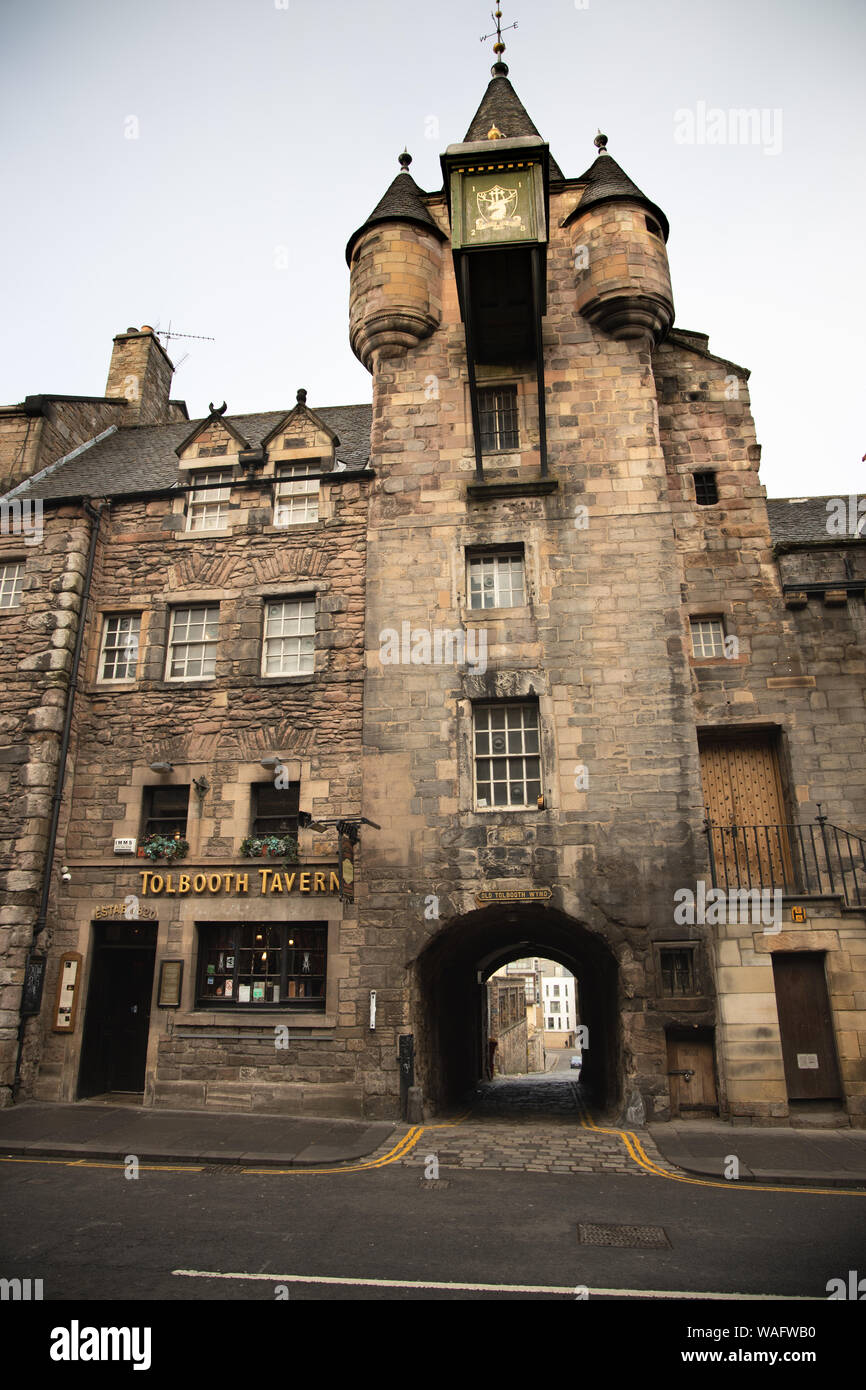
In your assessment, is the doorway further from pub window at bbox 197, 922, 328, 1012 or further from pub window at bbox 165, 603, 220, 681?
pub window at bbox 165, 603, 220, 681

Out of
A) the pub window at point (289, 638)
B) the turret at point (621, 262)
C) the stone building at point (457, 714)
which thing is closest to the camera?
the stone building at point (457, 714)

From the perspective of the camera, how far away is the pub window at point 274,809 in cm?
1450

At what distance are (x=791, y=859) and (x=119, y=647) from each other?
13.4m

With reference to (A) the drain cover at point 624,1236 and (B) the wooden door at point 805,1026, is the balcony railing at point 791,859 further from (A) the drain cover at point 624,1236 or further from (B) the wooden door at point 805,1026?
(A) the drain cover at point 624,1236

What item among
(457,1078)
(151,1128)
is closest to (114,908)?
(151,1128)

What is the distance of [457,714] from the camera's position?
1423cm

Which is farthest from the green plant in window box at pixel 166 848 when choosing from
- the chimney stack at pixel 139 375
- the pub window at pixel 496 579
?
the chimney stack at pixel 139 375

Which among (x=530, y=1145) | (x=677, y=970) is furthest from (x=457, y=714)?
(x=530, y=1145)

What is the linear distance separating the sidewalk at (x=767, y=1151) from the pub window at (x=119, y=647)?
12384mm

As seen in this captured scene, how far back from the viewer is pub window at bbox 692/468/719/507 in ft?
52.4

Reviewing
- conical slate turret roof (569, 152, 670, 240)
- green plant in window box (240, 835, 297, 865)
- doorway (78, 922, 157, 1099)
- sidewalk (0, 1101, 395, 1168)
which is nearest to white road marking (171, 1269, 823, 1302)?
sidewalk (0, 1101, 395, 1168)

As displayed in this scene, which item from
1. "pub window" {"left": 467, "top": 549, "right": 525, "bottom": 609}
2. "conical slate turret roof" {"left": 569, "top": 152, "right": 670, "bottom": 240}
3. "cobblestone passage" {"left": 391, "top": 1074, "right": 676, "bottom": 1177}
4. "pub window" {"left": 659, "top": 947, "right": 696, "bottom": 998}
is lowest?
"cobblestone passage" {"left": 391, "top": 1074, "right": 676, "bottom": 1177}

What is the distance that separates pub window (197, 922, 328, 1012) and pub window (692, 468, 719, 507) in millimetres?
10975
